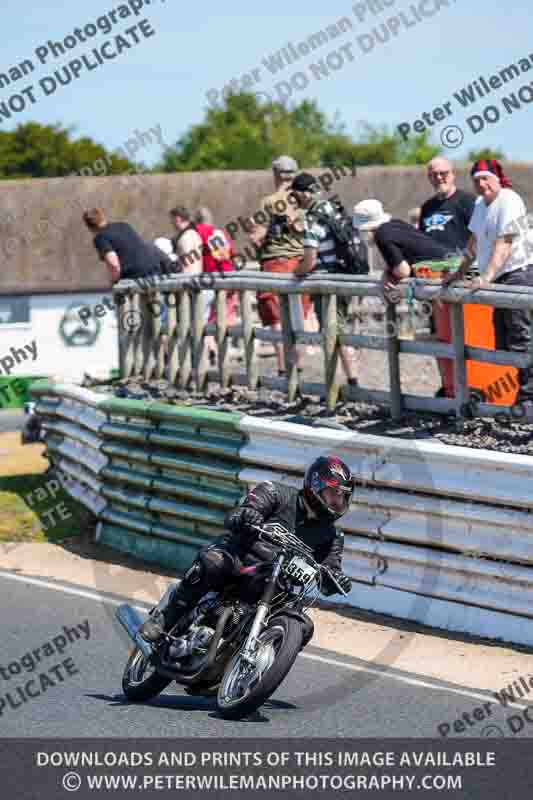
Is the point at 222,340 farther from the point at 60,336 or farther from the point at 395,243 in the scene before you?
the point at 60,336

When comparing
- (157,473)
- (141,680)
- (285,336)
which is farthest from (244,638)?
(285,336)

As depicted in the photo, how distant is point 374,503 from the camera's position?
34.3 feet

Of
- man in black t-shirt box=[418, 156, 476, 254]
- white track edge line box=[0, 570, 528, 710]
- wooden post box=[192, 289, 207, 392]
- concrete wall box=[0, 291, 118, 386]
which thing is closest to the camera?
white track edge line box=[0, 570, 528, 710]

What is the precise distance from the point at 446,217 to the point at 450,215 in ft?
Result: 0.12

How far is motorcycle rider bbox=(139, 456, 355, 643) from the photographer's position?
300 inches

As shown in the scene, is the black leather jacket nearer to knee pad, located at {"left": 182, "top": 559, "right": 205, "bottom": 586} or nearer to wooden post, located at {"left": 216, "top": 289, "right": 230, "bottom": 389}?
knee pad, located at {"left": 182, "top": 559, "right": 205, "bottom": 586}

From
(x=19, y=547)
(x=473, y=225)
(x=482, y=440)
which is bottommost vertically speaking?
(x=19, y=547)

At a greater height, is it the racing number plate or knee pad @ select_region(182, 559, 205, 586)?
the racing number plate

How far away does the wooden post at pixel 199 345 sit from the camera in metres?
14.9

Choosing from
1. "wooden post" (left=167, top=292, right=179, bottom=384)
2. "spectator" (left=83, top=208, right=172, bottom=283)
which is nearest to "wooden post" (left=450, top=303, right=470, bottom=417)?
"wooden post" (left=167, top=292, right=179, bottom=384)

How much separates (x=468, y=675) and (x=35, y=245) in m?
43.1
